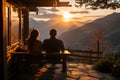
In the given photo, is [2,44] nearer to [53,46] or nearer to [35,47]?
[35,47]

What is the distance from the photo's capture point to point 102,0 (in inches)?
613

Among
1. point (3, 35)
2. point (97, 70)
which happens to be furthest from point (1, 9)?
point (97, 70)

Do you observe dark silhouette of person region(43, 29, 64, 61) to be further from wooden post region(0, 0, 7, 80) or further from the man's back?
wooden post region(0, 0, 7, 80)

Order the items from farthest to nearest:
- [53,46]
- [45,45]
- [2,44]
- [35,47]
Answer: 1. [45,45]
2. [53,46]
3. [35,47]
4. [2,44]

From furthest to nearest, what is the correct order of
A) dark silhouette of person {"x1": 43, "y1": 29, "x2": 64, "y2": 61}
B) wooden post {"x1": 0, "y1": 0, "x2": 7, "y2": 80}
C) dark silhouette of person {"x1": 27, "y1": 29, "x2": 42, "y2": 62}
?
dark silhouette of person {"x1": 43, "y1": 29, "x2": 64, "y2": 61} < dark silhouette of person {"x1": 27, "y1": 29, "x2": 42, "y2": 62} < wooden post {"x1": 0, "y1": 0, "x2": 7, "y2": 80}

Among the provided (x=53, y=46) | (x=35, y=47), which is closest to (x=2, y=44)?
(x=35, y=47)

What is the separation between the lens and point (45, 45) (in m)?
13.4

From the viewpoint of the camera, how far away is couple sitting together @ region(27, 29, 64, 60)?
1240cm

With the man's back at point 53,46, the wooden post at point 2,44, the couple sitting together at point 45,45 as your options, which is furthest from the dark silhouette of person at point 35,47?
the wooden post at point 2,44

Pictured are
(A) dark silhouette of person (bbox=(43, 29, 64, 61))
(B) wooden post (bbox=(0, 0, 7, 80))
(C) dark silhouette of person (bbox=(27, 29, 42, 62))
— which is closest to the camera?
(B) wooden post (bbox=(0, 0, 7, 80))

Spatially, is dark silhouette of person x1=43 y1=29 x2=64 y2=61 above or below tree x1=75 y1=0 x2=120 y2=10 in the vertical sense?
below

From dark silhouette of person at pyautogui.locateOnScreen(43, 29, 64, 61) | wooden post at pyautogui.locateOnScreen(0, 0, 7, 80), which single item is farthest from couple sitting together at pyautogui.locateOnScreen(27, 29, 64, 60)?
wooden post at pyautogui.locateOnScreen(0, 0, 7, 80)

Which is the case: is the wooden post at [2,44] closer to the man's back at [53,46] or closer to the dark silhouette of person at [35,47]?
the dark silhouette of person at [35,47]

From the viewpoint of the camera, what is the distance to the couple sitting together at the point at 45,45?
1240cm
